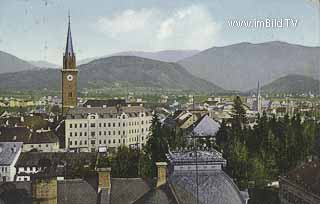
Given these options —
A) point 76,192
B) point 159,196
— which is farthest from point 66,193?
point 159,196

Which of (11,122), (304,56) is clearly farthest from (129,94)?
(11,122)

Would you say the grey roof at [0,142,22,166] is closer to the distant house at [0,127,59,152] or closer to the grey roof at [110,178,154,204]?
the distant house at [0,127,59,152]

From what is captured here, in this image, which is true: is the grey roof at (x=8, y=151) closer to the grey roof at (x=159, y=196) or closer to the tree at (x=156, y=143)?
the tree at (x=156, y=143)

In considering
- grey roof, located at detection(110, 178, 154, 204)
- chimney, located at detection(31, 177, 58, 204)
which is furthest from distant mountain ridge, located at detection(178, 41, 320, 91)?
chimney, located at detection(31, 177, 58, 204)

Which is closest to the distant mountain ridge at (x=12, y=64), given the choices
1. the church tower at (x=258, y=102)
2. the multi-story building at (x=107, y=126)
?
the multi-story building at (x=107, y=126)

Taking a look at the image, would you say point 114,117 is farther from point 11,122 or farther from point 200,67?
point 11,122

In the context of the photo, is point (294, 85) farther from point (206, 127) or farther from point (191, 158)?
point (206, 127)
